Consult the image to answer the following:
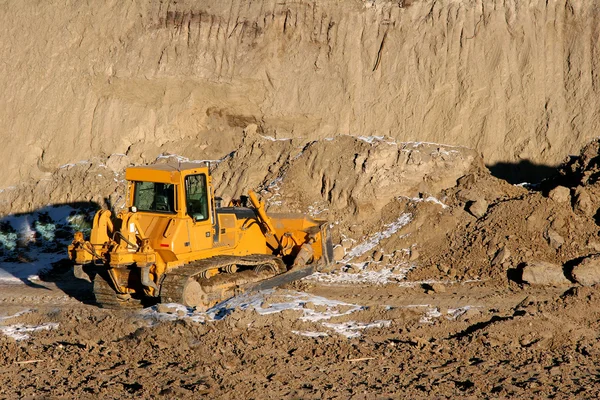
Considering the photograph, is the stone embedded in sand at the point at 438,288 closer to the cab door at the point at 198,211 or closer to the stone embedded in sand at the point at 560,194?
the stone embedded in sand at the point at 560,194

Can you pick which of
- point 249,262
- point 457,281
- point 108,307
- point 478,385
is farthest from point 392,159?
point 478,385

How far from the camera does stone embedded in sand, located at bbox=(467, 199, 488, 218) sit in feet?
57.4

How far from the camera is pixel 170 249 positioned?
45.1 feet

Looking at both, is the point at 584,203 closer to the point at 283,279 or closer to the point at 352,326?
the point at 283,279

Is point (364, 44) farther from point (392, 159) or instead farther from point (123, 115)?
point (123, 115)

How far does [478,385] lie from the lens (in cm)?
1033

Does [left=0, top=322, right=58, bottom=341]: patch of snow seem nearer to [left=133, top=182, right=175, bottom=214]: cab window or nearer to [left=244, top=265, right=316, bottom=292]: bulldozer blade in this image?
[left=133, top=182, right=175, bottom=214]: cab window

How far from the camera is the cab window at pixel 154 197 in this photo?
46.4 ft

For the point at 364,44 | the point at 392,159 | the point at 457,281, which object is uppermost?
the point at 364,44

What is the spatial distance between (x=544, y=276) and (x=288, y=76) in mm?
9516

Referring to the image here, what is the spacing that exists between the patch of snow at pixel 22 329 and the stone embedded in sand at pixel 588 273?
8.29 m

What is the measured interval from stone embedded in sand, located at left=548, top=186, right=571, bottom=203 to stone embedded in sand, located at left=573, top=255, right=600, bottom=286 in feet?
6.92

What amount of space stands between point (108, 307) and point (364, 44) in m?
10.4

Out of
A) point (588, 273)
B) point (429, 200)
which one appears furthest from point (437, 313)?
point (429, 200)
